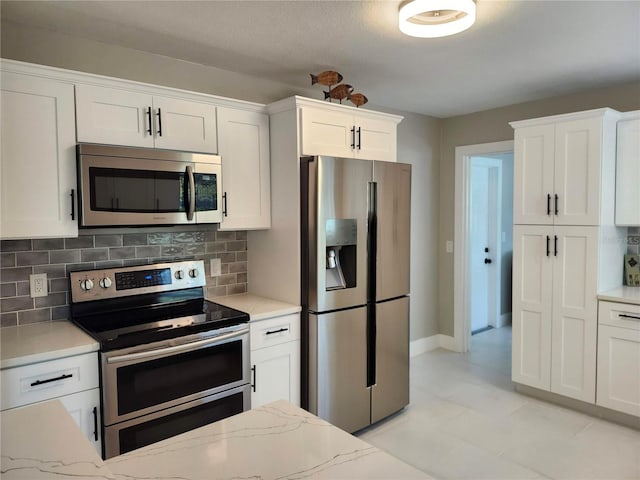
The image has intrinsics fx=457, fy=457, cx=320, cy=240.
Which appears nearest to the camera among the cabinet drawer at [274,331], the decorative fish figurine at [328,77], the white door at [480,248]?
the cabinet drawer at [274,331]

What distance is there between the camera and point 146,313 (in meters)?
2.64

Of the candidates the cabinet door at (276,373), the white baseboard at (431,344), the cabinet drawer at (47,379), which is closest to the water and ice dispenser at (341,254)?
the cabinet door at (276,373)

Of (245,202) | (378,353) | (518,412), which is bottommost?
(518,412)

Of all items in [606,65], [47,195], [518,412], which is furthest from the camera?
[518,412]

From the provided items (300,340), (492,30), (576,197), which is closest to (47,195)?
(300,340)

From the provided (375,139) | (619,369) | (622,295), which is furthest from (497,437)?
(375,139)

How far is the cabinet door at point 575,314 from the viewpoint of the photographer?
3.16 meters

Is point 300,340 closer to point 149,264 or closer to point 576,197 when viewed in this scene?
point 149,264

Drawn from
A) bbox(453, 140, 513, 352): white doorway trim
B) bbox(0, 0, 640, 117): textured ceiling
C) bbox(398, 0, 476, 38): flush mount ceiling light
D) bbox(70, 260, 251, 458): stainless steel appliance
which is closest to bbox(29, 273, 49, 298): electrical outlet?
bbox(70, 260, 251, 458): stainless steel appliance

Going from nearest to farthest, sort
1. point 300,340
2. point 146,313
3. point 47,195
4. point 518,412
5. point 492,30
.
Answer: point 47,195 → point 492,30 → point 146,313 → point 300,340 → point 518,412

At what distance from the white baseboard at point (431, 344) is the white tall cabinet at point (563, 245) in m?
1.13

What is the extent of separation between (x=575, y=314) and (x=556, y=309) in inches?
5.2

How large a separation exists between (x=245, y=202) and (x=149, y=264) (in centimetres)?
70

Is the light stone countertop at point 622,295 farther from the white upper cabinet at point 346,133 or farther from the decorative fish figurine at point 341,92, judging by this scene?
the decorative fish figurine at point 341,92
